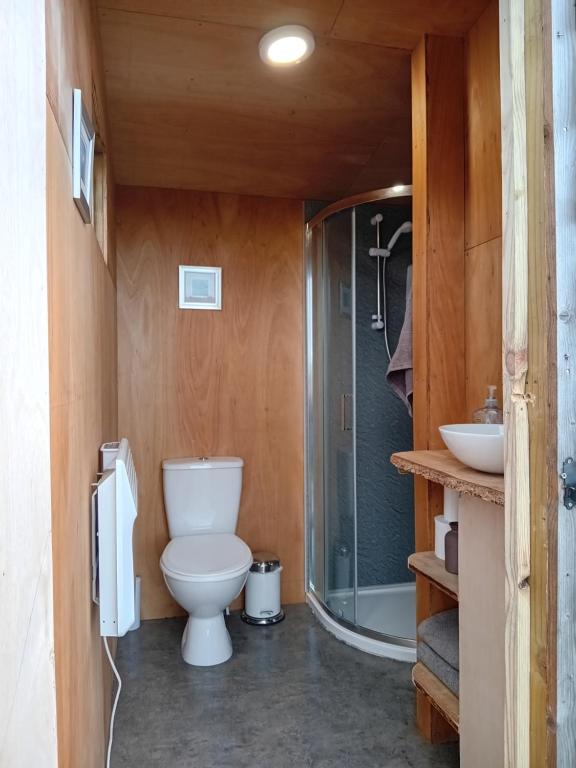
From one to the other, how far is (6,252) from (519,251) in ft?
2.73

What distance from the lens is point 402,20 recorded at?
1.62 meters

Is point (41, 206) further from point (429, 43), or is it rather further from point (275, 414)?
point (275, 414)

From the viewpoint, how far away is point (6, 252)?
1.91ft

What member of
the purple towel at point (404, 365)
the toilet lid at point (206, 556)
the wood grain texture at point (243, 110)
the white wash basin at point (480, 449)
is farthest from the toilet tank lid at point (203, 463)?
the white wash basin at point (480, 449)

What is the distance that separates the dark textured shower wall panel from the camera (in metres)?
2.77

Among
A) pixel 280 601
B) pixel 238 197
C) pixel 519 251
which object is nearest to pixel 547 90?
pixel 519 251

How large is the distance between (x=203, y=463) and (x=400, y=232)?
1543 mm

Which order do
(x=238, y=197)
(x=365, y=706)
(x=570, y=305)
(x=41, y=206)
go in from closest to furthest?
(x=41, y=206) → (x=570, y=305) → (x=365, y=706) → (x=238, y=197)

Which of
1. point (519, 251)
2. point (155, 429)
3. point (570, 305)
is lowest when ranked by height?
point (155, 429)

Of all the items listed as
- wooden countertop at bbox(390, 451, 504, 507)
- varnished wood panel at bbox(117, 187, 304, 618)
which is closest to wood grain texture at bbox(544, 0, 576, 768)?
Answer: wooden countertop at bbox(390, 451, 504, 507)

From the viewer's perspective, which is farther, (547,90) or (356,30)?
(356,30)

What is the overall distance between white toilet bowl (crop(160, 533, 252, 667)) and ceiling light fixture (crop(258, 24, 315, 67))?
75.4 inches

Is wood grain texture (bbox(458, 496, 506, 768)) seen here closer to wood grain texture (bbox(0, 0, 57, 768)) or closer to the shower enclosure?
wood grain texture (bbox(0, 0, 57, 768))

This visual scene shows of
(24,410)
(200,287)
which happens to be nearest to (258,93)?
(200,287)
